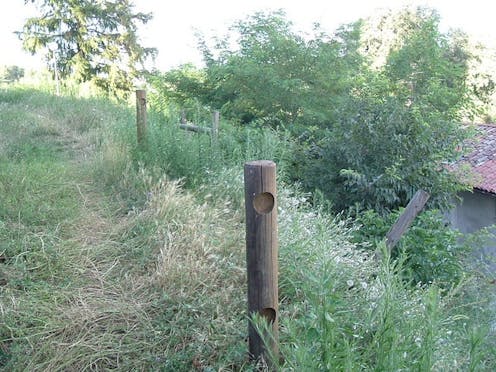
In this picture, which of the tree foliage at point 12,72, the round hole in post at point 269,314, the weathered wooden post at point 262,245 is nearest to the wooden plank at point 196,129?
the weathered wooden post at point 262,245

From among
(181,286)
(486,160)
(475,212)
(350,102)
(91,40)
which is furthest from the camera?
(91,40)

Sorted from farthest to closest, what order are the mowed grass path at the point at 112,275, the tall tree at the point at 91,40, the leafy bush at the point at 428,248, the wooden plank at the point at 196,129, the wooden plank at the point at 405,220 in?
the tall tree at the point at 91,40, the wooden plank at the point at 196,129, the leafy bush at the point at 428,248, the wooden plank at the point at 405,220, the mowed grass path at the point at 112,275

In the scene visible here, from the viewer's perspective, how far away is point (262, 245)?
2.18 meters

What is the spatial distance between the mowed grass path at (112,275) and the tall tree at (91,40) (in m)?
18.9

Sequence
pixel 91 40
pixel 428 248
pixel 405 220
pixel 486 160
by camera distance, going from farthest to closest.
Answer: pixel 91 40
pixel 486 160
pixel 428 248
pixel 405 220

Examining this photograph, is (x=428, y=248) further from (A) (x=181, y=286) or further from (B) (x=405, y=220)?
(A) (x=181, y=286)

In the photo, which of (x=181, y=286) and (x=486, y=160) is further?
(x=486, y=160)

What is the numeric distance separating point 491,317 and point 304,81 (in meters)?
6.22

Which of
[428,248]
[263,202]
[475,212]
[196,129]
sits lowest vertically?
[475,212]

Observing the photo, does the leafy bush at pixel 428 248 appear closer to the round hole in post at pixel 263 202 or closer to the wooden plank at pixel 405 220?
the wooden plank at pixel 405 220

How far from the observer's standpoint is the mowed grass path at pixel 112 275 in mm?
2457

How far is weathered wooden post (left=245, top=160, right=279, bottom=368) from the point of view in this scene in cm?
214

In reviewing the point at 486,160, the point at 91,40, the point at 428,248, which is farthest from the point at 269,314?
the point at 91,40

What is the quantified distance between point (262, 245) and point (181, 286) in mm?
1016
